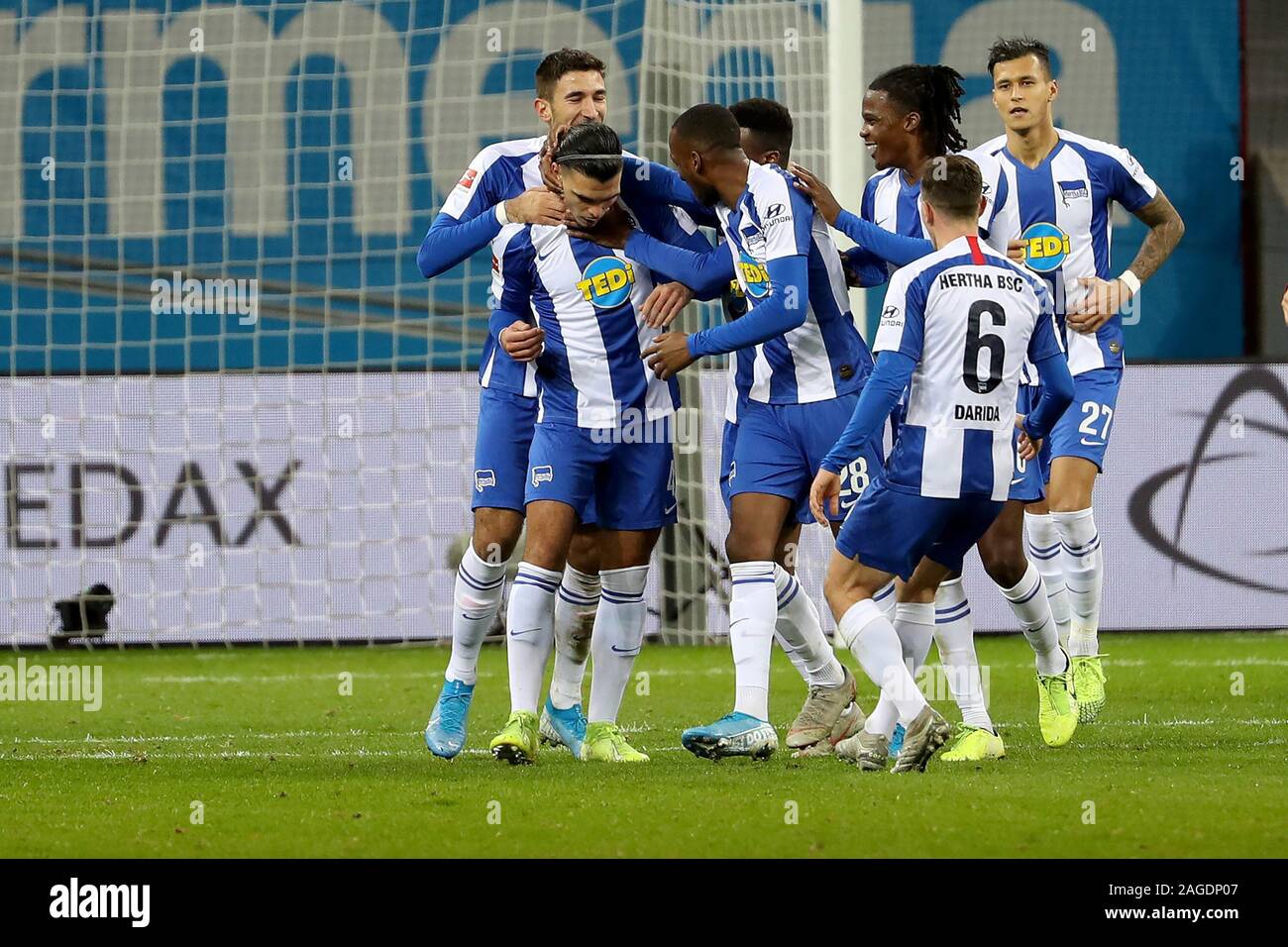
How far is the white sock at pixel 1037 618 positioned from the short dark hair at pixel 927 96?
1467 millimetres

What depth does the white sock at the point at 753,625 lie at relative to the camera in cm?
579

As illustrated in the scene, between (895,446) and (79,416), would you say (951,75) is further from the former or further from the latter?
(79,416)

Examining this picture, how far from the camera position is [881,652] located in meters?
5.38

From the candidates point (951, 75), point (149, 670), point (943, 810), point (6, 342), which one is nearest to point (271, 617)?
point (149, 670)

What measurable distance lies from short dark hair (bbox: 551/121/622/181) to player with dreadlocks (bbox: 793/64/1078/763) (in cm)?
73

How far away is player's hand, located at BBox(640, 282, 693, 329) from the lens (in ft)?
19.3

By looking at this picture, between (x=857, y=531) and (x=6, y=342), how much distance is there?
11.7m

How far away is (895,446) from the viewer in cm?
545

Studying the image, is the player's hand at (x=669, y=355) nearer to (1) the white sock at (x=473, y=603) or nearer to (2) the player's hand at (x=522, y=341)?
(2) the player's hand at (x=522, y=341)

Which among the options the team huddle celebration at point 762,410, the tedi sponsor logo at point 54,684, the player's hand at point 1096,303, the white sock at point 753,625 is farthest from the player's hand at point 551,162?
the tedi sponsor logo at point 54,684

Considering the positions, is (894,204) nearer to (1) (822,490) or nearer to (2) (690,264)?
(2) (690,264)
